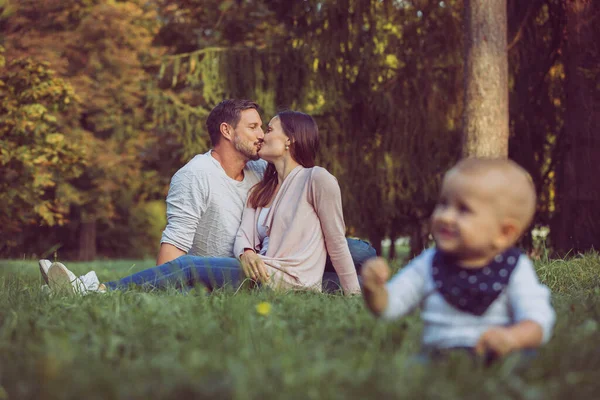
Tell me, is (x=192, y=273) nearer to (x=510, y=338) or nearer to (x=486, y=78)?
(x=510, y=338)

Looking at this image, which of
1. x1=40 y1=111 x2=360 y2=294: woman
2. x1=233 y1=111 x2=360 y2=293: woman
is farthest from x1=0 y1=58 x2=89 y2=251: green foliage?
x1=233 y1=111 x2=360 y2=293: woman

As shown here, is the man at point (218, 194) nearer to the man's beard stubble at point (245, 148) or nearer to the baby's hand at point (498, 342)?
the man's beard stubble at point (245, 148)

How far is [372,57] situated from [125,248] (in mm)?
16807

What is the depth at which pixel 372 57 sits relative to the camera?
409 inches

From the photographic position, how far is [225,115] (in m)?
5.80

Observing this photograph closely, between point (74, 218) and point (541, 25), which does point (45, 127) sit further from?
point (74, 218)

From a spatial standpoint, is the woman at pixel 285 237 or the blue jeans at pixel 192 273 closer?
the woman at pixel 285 237

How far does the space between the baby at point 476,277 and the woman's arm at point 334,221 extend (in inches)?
89.6

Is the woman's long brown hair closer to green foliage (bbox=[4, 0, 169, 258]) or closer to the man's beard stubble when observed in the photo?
the man's beard stubble

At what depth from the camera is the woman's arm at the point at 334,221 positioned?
479 centimetres

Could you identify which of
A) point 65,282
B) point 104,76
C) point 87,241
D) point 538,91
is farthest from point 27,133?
point 87,241

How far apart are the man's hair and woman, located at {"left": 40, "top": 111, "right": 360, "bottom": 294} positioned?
687mm

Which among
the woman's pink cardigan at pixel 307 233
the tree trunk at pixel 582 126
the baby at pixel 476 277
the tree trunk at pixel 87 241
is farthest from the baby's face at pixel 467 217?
the tree trunk at pixel 87 241

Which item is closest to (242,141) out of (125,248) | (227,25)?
(227,25)
